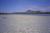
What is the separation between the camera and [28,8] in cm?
130

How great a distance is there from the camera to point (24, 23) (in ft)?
4.31

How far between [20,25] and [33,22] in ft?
0.69

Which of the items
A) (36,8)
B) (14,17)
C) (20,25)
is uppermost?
(36,8)

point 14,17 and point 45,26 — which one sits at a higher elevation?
point 14,17

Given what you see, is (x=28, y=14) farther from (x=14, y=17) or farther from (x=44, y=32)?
(x=44, y=32)

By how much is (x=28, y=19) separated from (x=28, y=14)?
0.30 feet

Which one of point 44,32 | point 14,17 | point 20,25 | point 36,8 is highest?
point 36,8

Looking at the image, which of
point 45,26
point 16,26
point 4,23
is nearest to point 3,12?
point 4,23

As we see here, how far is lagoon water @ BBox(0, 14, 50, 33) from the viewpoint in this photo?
128 centimetres

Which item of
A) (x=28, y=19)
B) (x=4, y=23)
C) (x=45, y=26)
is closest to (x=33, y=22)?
(x=28, y=19)

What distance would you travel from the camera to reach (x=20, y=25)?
1.31 m

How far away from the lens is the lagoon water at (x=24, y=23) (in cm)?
128

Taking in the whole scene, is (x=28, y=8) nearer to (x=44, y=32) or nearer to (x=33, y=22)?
(x=33, y=22)

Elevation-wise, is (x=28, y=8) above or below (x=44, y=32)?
above
